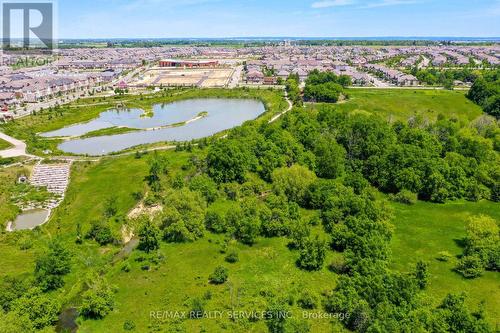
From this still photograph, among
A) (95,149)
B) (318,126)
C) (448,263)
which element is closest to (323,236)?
(448,263)

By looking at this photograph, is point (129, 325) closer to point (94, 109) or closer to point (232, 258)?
point (232, 258)

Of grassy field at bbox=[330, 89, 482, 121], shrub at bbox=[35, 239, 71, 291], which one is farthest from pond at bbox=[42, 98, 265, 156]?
shrub at bbox=[35, 239, 71, 291]

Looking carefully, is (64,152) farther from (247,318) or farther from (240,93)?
(240,93)

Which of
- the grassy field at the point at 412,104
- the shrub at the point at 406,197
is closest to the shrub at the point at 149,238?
the shrub at the point at 406,197

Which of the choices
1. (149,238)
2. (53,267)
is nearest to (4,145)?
(53,267)

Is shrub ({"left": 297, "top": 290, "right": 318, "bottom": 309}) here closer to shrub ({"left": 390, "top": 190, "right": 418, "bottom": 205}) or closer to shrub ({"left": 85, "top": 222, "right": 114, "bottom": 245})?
shrub ({"left": 85, "top": 222, "right": 114, "bottom": 245})

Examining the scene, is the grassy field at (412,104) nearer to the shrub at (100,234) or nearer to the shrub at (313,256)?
the shrub at (313,256)
